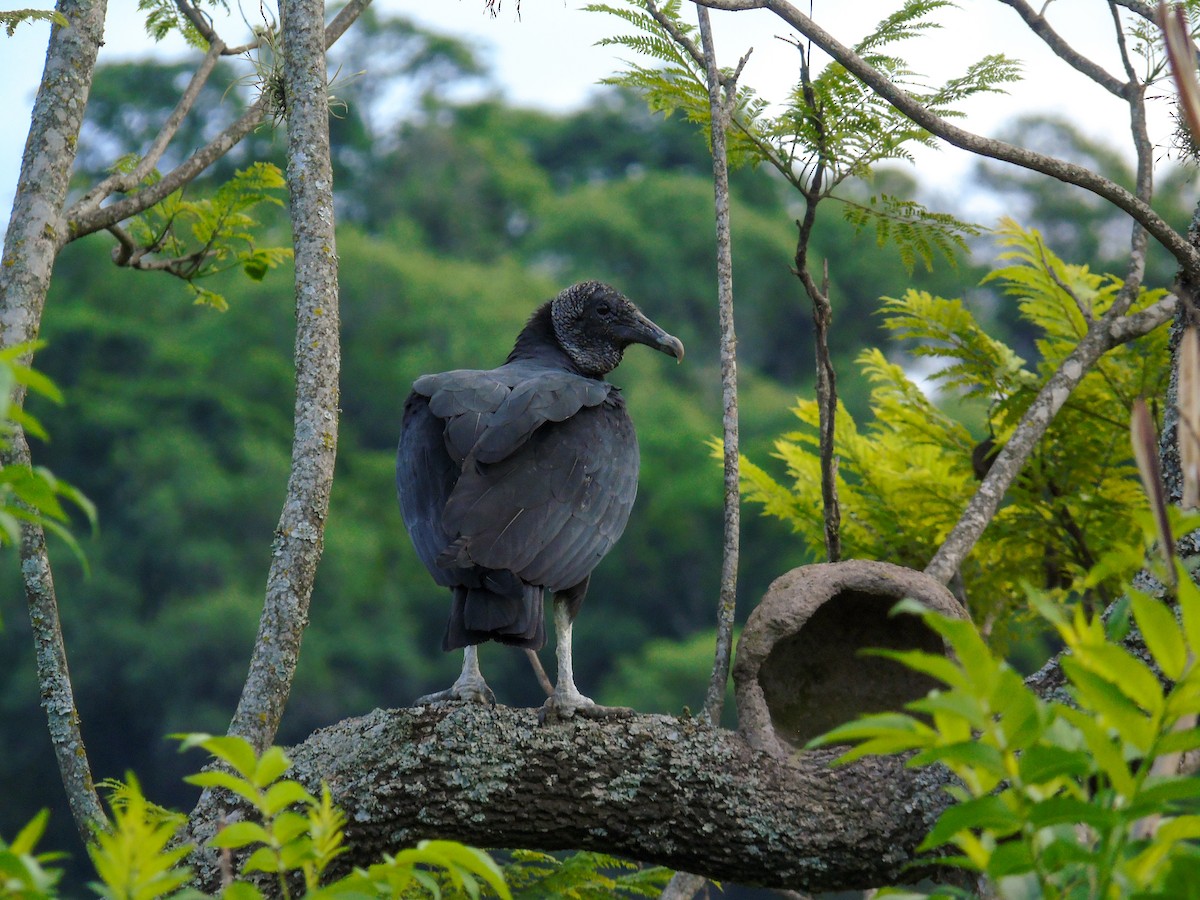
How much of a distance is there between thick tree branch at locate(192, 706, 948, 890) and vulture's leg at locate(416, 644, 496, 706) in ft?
1.40

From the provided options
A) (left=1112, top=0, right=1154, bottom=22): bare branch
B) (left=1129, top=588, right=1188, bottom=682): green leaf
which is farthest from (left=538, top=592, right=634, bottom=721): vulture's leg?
(left=1112, top=0, right=1154, bottom=22): bare branch

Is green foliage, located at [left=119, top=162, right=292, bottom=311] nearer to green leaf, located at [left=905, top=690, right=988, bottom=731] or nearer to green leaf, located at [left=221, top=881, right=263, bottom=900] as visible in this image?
green leaf, located at [left=221, top=881, right=263, bottom=900]

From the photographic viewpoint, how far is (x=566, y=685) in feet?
12.8

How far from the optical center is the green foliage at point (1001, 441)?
5.16 meters

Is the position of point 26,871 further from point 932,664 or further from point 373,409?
point 373,409

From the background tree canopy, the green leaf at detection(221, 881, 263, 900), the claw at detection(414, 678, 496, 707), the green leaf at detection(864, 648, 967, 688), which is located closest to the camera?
the green leaf at detection(864, 648, 967, 688)

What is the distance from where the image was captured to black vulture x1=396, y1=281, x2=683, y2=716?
3703 mm

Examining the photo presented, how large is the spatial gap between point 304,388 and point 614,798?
142 cm

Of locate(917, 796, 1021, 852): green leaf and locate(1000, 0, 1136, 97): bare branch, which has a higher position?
locate(1000, 0, 1136, 97): bare branch

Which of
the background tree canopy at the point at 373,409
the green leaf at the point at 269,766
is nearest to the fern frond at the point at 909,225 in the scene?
the green leaf at the point at 269,766

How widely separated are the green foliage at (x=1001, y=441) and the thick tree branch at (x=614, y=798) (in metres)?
1.97

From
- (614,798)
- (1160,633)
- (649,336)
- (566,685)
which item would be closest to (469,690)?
(566,685)

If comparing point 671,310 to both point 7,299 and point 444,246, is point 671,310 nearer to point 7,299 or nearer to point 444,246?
point 444,246

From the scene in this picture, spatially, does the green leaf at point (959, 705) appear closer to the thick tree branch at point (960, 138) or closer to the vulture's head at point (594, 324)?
the thick tree branch at point (960, 138)
